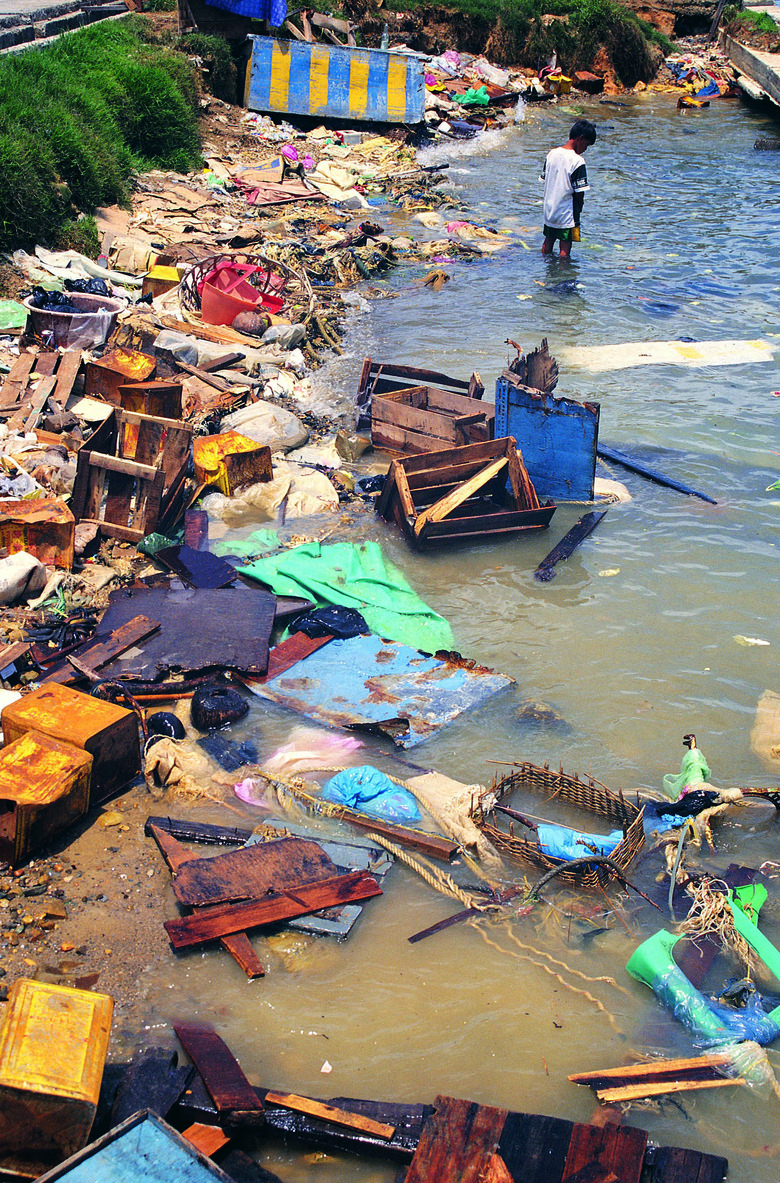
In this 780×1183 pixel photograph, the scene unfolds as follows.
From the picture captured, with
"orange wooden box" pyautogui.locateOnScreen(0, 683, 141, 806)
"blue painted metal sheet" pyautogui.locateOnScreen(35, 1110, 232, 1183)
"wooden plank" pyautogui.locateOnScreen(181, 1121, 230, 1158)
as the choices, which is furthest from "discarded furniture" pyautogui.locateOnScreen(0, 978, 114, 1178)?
"orange wooden box" pyautogui.locateOnScreen(0, 683, 141, 806)

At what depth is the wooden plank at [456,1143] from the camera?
2969 mm

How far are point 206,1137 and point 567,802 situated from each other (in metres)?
2.65

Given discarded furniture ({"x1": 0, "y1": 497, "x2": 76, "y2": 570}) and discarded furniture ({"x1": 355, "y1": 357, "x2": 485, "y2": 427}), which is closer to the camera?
discarded furniture ({"x1": 0, "y1": 497, "x2": 76, "y2": 570})

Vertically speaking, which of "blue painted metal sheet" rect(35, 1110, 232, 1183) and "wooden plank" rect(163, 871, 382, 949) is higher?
"blue painted metal sheet" rect(35, 1110, 232, 1183)

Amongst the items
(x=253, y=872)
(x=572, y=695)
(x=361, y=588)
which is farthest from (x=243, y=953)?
(x=361, y=588)

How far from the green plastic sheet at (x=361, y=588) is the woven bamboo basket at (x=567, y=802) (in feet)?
5.19

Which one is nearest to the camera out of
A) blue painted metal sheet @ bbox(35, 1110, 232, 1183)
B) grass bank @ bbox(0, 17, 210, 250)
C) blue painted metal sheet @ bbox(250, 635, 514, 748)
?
blue painted metal sheet @ bbox(35, 1110, 232, 1183)

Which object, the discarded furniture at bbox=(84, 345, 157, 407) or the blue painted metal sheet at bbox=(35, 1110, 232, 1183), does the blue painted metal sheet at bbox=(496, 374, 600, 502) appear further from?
the blue painted metal sheet at bbox=(35, 1110, 232, 1183)

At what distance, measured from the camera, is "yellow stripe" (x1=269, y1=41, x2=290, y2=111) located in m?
20.7

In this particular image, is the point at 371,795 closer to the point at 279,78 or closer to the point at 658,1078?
the point at 658,1078

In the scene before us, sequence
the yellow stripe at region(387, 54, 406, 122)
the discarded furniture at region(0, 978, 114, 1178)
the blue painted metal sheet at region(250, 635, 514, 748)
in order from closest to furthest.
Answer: the discarded furniture at region(0, 978, 114, 1178) < the blue painted metal sheet at region(250, 635, 514, 748) < the yellow stripe at region(387, 54, 406, 122)

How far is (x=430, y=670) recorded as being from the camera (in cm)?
591

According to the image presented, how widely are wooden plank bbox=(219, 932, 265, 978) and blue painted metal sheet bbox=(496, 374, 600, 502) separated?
5277 millimetres

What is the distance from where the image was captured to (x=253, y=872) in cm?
418
